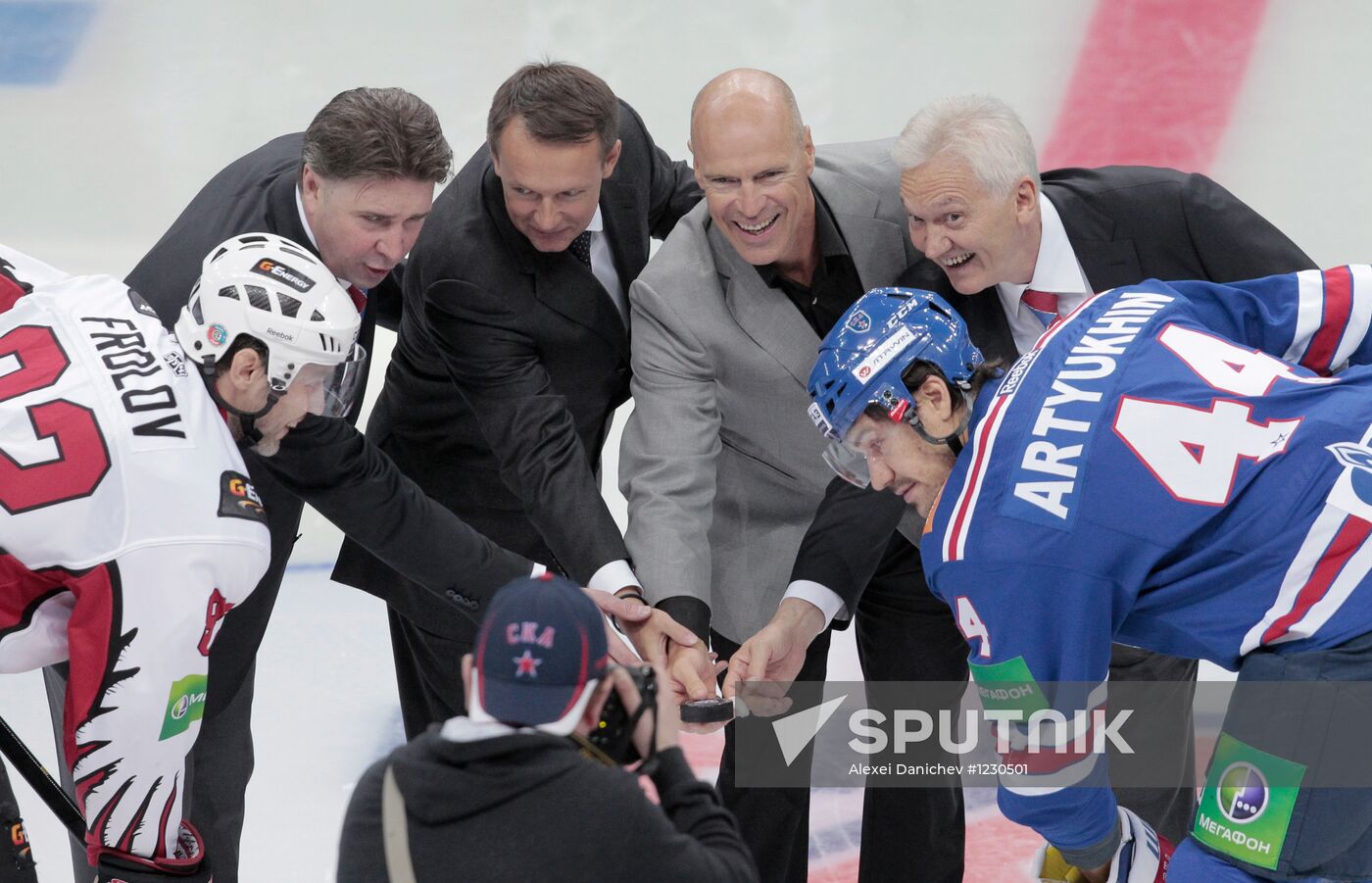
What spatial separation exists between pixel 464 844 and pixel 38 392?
1.20 metres

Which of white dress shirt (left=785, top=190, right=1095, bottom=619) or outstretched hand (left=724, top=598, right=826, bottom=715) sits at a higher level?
white dress shirt (left=785, top=190, right=1095, bottom=619)

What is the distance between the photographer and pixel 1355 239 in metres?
6.23

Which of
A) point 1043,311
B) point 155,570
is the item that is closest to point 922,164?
point 1043,311

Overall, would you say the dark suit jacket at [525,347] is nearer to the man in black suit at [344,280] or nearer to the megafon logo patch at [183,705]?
the man in black suit at [344,280]

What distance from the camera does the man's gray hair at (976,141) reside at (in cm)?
341

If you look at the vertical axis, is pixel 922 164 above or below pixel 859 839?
above

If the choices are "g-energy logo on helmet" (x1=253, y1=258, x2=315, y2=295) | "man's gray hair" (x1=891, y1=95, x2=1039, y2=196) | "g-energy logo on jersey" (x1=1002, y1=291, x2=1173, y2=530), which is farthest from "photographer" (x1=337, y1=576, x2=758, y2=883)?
"man's gray hair" (x1=891, y1=95, x2=1039, y2=196)

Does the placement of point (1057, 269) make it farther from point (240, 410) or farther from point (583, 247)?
point (240, 410)

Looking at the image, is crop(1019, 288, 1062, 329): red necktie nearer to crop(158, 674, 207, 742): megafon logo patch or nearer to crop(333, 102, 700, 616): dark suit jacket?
crop(333, 102, 700, 616): dark suit jacket

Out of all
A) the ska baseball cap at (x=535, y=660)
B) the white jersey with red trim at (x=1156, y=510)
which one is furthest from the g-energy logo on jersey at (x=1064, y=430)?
the ska baseball cap at (x=535, y=660)

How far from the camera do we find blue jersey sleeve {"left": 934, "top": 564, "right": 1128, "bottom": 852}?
254cm

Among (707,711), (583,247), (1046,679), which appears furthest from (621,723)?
(583,247)

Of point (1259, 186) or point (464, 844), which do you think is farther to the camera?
point (1259, 186)

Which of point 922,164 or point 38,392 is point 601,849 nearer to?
point 38,392
